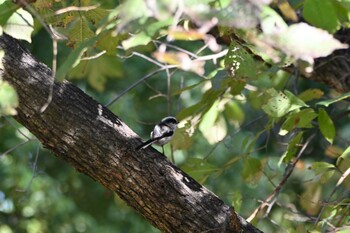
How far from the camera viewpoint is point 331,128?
3586 mm

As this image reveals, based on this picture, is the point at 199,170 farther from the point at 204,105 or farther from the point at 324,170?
the point at 324,170

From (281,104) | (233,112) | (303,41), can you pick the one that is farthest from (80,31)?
(233,112)

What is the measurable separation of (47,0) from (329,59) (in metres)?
1.60

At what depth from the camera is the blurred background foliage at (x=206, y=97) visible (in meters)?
2.32

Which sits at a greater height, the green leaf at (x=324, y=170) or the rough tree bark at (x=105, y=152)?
the rough tree bark at (x=105, y=152)

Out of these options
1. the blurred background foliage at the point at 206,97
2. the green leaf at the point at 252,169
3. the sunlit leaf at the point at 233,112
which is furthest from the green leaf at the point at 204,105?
the sunlit leaf at the point at 233,112

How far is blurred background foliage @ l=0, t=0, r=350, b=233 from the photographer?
2.32 m

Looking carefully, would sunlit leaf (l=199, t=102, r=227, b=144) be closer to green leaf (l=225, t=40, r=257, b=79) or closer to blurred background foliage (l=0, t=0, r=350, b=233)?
blurred background foliage (l=0, t=0, r=350, b=233)

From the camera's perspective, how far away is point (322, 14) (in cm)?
255

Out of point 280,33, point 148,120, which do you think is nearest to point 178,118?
point 280,33

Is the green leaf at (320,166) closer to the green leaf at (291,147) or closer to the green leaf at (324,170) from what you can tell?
the green leaf at (324,170)

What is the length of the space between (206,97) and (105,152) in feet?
3.38

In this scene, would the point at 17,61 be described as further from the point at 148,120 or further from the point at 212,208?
the point at 148,120

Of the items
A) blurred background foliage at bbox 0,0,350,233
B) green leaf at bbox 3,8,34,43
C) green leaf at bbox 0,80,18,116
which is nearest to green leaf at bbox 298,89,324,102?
blurred background foliage at bbox 0,0,350,233
